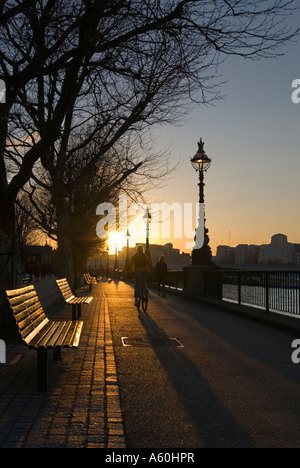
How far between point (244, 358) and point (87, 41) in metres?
5.23

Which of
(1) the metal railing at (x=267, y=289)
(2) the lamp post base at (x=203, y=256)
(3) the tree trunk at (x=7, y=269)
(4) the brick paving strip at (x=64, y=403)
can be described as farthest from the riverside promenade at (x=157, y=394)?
(2) the lamp post base at (x=203, y=256)

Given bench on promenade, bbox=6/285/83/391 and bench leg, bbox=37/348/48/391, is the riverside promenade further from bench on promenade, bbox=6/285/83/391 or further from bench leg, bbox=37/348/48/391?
bench on promenade, bbox=6/285/83/391

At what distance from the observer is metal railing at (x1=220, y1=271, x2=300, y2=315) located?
495 inches

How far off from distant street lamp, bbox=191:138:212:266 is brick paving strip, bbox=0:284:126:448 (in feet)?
46.7

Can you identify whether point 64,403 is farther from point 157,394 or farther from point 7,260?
point 7,260

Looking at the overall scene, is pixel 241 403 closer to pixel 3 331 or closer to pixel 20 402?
pixel 20 402

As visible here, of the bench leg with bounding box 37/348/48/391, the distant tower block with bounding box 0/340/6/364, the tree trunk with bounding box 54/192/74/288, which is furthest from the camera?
the tree trunk with bounding box 54/192/74/288

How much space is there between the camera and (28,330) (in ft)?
20.7

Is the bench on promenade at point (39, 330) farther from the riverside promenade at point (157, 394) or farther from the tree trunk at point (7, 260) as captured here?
the tree trunk at point (7, 260)

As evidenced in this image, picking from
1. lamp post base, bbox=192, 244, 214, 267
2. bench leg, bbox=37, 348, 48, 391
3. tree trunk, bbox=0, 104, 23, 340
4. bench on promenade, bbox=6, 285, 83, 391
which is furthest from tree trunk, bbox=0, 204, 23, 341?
lamp post base, bbox=192, 244, 214, 267

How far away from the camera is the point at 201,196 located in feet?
72.4

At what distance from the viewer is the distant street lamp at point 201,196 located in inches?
864

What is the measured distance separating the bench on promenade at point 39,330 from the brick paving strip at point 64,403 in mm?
272

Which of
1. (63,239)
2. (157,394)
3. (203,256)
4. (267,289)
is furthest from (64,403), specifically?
(203,256)
